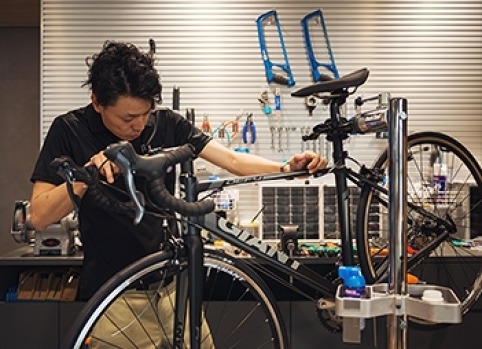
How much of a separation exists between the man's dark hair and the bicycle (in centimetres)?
29

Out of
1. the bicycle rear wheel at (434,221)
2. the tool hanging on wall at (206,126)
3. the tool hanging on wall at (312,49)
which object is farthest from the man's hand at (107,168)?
the tool hanging on wall at (312,49)

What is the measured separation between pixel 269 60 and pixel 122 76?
166 cm

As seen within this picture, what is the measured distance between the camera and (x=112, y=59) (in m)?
1.59

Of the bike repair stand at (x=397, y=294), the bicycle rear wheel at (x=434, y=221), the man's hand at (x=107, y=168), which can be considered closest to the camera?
the bike repair stand at (x=397, y=294)

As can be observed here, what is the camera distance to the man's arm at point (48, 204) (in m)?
1.52

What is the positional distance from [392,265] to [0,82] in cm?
452

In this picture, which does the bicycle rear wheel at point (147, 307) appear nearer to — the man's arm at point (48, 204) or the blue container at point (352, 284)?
the man's arm at point (48, 204)

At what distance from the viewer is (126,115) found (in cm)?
161

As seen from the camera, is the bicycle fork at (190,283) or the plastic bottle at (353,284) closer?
the plastic bottle at (353,284)

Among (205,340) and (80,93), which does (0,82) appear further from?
(205,340)

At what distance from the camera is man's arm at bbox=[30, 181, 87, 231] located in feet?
5.00

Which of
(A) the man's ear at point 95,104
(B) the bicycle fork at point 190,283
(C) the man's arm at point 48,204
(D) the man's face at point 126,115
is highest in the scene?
(A) the man's ear at point 95,104

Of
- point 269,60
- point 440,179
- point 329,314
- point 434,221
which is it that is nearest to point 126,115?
point 329,314

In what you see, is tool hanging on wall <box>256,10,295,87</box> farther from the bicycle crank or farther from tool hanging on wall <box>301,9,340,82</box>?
the bicycle crank
